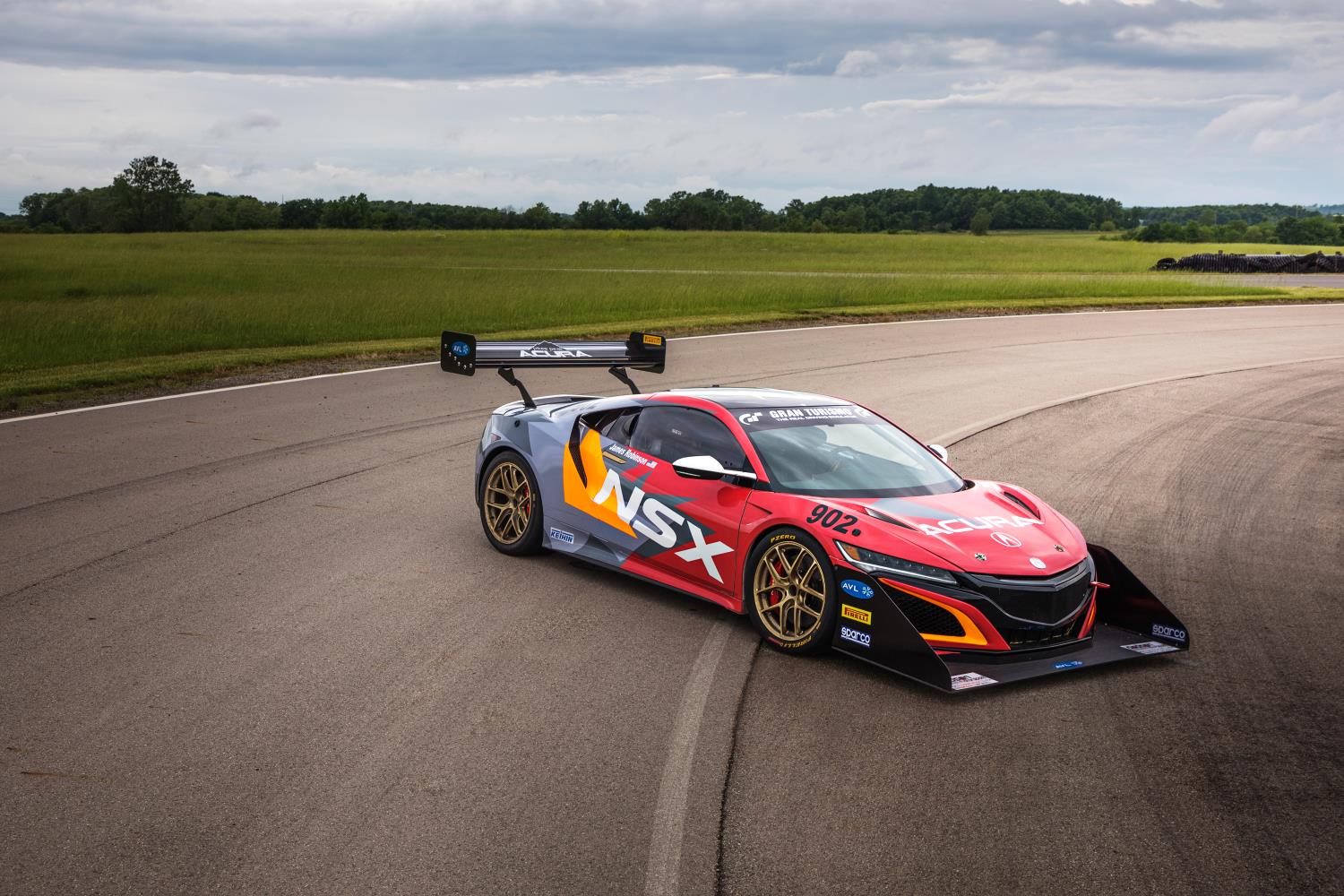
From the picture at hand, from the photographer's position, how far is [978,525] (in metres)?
6.48

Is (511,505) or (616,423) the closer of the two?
(616,423)

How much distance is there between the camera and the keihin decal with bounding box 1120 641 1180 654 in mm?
6411

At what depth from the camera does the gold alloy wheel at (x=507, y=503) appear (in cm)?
840

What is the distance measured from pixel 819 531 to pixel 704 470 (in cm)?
88

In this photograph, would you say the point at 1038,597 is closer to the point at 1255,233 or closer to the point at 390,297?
the point at 390,297

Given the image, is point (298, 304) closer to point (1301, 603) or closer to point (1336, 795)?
point (1301, 603)

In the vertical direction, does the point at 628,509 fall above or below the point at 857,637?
above

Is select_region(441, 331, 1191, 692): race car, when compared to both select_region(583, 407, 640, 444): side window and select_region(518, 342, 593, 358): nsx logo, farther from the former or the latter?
select_region(518, 342, 593, 358): nsx logo

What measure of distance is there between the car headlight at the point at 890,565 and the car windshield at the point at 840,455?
60cm

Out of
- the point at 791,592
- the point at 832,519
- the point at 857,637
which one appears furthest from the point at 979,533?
the point at 791,592

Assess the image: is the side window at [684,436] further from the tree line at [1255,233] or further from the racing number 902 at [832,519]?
the tree line at [1255,233]

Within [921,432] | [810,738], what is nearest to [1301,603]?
[810,738]

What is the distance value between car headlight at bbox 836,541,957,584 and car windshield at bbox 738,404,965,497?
0.60m

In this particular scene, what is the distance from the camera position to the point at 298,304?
27.8 meters
